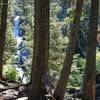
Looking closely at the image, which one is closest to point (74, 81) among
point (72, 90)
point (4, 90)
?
point (72, 90)

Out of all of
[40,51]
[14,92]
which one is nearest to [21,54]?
[14,92]

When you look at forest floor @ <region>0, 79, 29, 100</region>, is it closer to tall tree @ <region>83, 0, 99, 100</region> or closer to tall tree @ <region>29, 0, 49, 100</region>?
tall tree @ <region>29, 0, 49, 100</region>

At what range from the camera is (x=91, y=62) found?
14.1 meters

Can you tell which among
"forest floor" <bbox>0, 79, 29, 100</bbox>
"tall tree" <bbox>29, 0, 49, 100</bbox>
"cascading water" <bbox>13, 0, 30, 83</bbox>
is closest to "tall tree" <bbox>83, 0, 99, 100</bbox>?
"forest floor" <bbox>0, 79, 29, 100</bbox>

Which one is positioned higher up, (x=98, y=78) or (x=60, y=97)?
(x=60, y=97)

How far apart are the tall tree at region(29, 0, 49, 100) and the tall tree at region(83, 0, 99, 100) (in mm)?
3146

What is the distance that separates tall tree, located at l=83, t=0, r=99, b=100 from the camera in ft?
45.2

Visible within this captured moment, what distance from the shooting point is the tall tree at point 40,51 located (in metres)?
11.0

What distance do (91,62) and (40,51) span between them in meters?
3.61

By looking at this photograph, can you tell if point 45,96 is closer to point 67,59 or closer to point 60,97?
point 60,97

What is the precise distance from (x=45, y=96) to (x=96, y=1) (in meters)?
4.95

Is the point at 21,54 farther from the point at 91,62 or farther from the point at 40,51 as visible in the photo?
the point at 40,51

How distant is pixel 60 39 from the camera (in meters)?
31.6

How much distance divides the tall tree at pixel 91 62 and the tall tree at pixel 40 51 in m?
3.15
